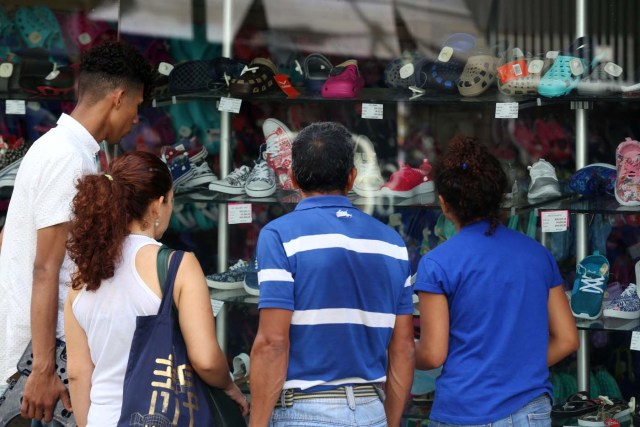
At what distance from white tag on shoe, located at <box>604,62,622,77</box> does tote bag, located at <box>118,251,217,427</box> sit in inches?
107

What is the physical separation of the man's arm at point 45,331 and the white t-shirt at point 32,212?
0.06 meters

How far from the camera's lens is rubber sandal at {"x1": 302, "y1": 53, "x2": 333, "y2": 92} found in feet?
16.0

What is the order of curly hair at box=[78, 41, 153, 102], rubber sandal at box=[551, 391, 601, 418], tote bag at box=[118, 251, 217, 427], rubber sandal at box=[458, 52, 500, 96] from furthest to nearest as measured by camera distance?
rubber sandal at box=[458, 52, 500, 96]
rubber sandal at box=[551, 391, 601, 418]
curly hair at box=[78, 41, 153, 102]
tote bag at box=[118, 251, 217, 427]

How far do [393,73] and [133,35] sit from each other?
1449 mm

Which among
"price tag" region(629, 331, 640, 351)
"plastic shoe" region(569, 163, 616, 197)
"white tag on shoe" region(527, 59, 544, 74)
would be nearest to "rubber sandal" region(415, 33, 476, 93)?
"white tag on shoe" region(527, 59, 544, 74)

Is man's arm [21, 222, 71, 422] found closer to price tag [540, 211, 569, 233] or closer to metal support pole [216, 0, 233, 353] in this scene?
metal support pole [216, 0, 233, 353]

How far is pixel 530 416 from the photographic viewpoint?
2971 millimetres

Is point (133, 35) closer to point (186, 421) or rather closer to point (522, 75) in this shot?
point (522, 75)

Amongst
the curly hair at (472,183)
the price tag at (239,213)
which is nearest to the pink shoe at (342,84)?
the price tag at (239,213)

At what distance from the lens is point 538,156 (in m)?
4.91

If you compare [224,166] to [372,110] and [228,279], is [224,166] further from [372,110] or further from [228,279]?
[372,110]

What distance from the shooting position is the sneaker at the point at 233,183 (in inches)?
191

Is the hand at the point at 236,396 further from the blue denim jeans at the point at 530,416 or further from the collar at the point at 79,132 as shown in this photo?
the collar at the point at 79,132

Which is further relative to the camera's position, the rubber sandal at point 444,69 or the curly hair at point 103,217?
the rubber sandal at point 444,69
